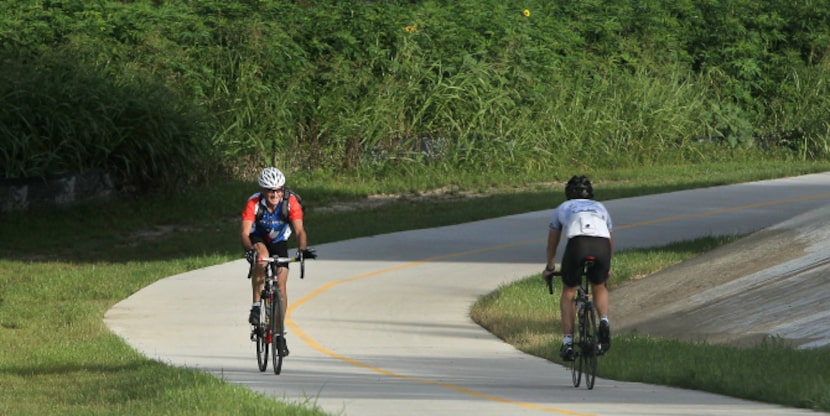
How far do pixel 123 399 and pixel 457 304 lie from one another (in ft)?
21.5

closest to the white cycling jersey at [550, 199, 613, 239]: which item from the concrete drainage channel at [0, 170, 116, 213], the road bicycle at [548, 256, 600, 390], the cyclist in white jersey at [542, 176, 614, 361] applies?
the cyclist in white jersey at [542, 176, 614, 361]

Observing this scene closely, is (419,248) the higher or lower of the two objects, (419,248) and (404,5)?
the lower

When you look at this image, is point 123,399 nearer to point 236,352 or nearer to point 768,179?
point 236,352

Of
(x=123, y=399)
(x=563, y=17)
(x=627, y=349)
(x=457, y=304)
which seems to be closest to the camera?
(x=123, y=399)

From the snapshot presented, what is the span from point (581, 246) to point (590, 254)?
0.09 m

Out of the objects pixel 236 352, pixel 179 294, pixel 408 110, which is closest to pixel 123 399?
pixel 236 352

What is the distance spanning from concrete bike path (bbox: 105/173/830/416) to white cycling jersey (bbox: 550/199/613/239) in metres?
1.18

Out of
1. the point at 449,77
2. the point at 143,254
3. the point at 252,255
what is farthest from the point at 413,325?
the point at 449,77

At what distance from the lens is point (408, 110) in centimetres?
2995

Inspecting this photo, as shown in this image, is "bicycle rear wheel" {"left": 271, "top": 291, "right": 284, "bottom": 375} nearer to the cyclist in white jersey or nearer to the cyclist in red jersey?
the cyclist in red jersey

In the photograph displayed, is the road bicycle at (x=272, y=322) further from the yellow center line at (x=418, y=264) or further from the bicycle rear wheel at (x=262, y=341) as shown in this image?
the yellow center line at (x=418, y=264)

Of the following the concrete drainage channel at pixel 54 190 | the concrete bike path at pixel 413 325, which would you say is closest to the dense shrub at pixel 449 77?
the concrete drainage channel at pixel 54 190

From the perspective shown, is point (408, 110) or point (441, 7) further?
point (441, 7)

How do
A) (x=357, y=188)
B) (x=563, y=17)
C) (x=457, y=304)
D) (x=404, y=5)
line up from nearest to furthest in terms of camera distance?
(x=457, y=304) → (x=357, y=188) → (x=404, y=5) → (x=563, y=17)
